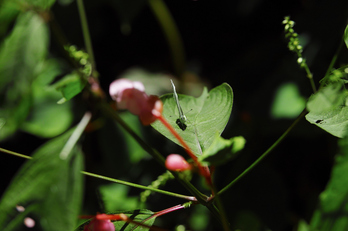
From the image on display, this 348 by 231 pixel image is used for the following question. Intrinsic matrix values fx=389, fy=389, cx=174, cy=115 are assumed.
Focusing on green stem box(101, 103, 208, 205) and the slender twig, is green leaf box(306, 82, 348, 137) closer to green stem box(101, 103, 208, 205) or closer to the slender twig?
green stem box(101, 103, 208, 205)

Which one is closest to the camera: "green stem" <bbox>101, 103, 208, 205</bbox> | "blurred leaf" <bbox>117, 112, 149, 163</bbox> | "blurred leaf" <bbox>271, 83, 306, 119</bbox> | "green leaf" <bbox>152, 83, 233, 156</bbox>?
"green stem" <bbox>101, 103, 208, 205</bbox>

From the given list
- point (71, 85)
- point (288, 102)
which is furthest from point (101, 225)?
point (288, 102)

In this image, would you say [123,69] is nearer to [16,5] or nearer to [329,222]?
[16,5]

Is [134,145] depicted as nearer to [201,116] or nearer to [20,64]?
[201,116]

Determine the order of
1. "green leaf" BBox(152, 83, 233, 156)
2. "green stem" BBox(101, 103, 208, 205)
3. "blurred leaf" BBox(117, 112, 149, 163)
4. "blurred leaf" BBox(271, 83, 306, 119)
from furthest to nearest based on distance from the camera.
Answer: "blurred leaf" BBox(117, 112, 149, 163) < "blurred leaf" BBox(271, 83, 306, 119) < "green leaf" BBox(152, 83, 233, 156) < "green stem" BBox(101, 103, 208, 205)

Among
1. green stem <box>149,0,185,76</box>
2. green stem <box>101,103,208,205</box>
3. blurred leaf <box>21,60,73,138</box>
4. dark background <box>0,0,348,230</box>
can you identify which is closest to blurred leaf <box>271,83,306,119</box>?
dark background <box>0,0,348,230</box>
